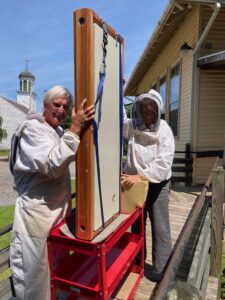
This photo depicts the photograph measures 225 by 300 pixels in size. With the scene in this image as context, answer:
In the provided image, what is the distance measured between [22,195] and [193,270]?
110cm

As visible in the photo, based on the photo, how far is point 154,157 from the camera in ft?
9.21

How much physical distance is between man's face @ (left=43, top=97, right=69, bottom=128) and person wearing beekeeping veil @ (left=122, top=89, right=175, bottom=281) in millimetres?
758

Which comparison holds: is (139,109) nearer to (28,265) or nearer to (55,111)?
(55,111)

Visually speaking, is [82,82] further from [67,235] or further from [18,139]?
[67,235]

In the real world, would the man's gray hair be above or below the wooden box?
above

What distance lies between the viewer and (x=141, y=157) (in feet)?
9.28

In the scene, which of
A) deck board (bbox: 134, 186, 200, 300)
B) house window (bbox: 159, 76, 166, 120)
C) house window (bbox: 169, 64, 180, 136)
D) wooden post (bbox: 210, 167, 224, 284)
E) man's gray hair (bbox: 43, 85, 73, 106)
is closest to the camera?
man's gray hair (bbox: 43, 85, 73, 106)

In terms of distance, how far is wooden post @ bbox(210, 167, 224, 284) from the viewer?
3.37 m

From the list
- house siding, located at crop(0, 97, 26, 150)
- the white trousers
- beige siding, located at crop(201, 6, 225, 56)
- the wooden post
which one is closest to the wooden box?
the white trousers

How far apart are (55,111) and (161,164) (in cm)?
110

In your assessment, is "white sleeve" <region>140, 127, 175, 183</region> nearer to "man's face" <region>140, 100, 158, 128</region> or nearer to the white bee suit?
"man's face" <region>140, 100, 158, 128</region>

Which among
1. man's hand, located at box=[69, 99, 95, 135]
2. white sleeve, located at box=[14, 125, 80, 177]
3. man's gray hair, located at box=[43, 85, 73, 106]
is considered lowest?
white sleeve, located at box=[14, 125, 80, 177]

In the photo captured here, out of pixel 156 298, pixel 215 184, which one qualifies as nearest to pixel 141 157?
pixel 215 184

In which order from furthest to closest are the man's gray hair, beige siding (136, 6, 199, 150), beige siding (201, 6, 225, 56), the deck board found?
beige siding (136, 6, 199, 150) → beige siding (201, 6, 225, 56) → the deck board → the man's gray hair
